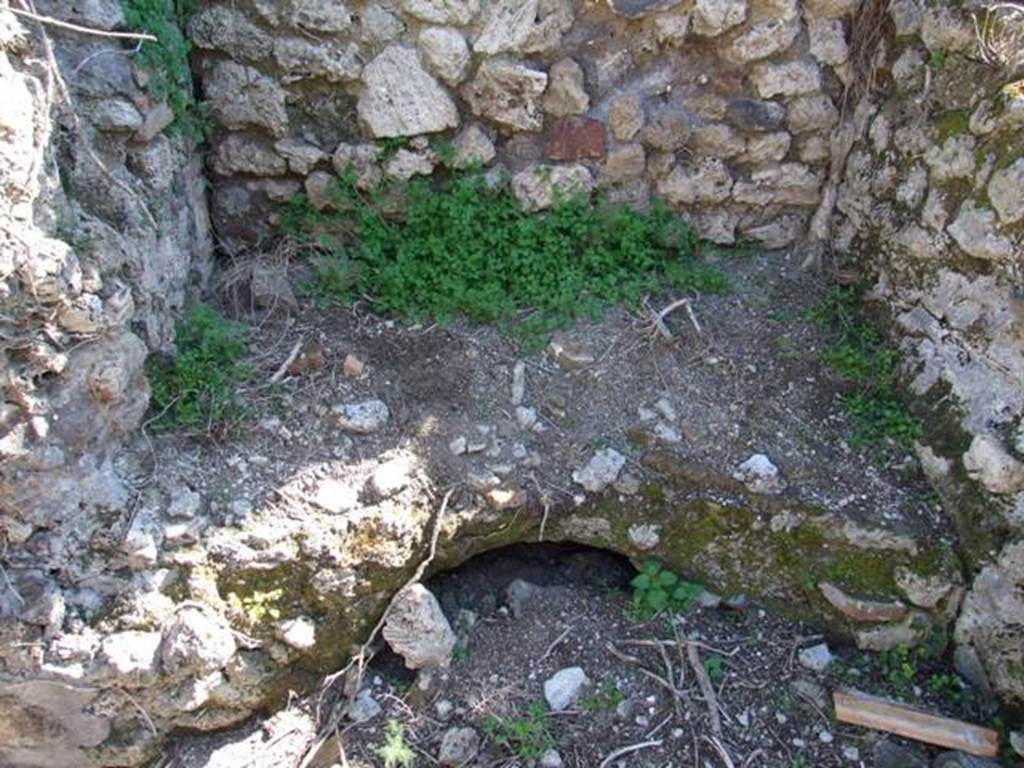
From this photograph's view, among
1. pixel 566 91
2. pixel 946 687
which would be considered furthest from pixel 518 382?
pixel 946 687

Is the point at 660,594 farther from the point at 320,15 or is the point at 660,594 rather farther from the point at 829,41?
the point at 320,15

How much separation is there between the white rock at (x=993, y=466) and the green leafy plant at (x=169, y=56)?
8.29 feet

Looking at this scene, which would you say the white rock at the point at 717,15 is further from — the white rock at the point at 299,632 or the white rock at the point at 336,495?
the white rock at the point at 299,632

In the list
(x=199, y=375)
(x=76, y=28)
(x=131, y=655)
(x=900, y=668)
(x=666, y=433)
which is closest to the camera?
(x=76, y=28)

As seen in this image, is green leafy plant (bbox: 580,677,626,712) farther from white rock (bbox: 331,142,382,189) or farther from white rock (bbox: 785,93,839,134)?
Result: white rock (bbox: 785,93,839,134)

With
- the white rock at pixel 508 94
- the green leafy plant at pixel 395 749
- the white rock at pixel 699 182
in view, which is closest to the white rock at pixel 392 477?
the green leafy plant at pixel 395 749

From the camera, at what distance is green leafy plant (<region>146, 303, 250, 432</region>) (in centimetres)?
269

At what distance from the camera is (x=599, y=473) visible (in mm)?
2801

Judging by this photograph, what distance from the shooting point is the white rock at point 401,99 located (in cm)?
296

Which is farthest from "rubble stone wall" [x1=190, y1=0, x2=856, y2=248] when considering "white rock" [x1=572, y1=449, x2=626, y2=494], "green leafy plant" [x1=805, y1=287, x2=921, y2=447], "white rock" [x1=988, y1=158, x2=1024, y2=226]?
"white rock" [x1=572, y1=449, x2=626, y2=494]

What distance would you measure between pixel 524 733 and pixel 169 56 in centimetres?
220

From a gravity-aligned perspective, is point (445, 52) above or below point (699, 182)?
above

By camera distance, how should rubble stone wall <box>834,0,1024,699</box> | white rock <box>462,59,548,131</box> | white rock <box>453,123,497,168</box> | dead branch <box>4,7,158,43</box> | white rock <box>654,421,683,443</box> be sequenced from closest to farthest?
dead branch <box>4,7,158,43</box>, rubble stone wall <box>834,0,1024,699</box>, white rock <box>654,421,683,443</box>, white rock <box>462,59,548,131</box>, white rock <box>453,123,497,168</box>

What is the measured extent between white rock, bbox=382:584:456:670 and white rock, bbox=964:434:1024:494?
156 cm
